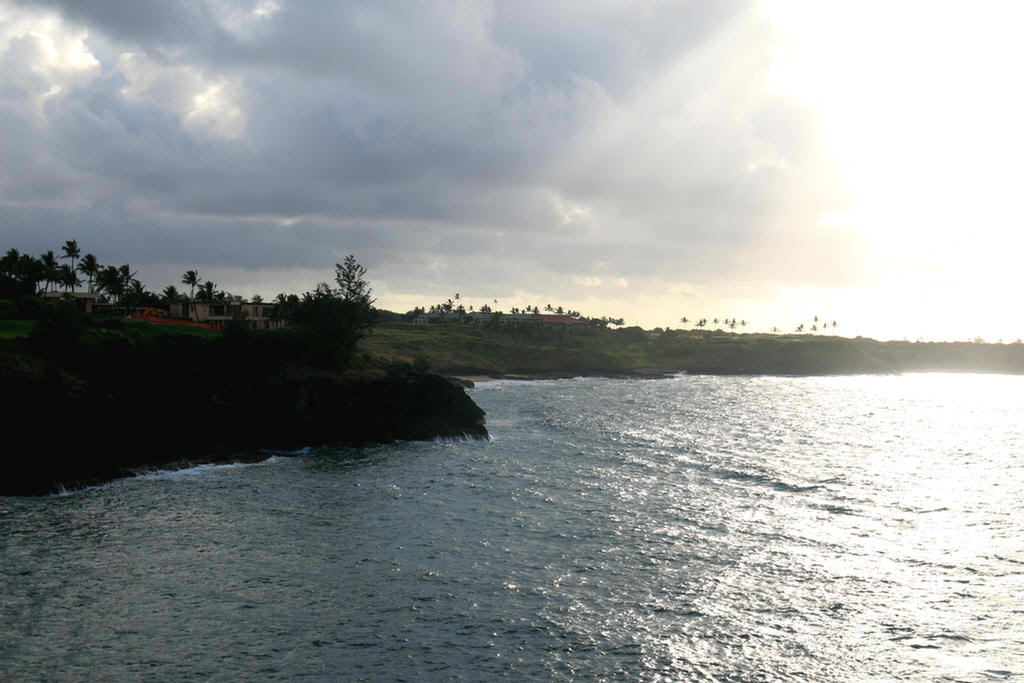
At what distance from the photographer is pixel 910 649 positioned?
82.8 feet

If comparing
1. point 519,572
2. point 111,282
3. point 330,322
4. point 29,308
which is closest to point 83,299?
point 111,282

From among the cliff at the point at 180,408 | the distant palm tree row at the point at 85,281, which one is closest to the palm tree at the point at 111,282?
the distant palm tree row at the point at 85,281

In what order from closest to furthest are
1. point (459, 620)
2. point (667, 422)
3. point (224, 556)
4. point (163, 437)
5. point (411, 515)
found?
point (459, 620) → point (224, 556) → point (411, 515) → point (163, 437) → point (667, 422)

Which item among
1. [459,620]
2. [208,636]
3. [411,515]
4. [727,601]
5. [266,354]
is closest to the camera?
[208,636]

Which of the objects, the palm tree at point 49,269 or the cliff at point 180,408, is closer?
the cliff at point 180,408

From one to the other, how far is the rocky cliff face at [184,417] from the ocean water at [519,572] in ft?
16.8

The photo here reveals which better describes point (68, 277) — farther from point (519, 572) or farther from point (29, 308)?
point (519, 572)

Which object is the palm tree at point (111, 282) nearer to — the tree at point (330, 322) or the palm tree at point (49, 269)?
the palm tree at point (49, 269)

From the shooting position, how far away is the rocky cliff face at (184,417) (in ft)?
162

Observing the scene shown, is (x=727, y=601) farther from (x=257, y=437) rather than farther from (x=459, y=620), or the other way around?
(x=257, y=437)

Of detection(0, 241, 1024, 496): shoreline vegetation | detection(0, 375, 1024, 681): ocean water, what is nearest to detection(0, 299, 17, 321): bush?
detection(0, 241, 1024, 496): shoreline vegetation

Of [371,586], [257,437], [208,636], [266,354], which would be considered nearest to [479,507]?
[371,586]

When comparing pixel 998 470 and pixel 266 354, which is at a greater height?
pixel 266 354

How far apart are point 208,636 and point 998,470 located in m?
67.4
